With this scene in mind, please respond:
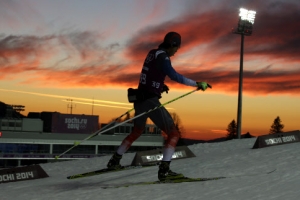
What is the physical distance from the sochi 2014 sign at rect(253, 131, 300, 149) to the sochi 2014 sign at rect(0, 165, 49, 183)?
5.60m

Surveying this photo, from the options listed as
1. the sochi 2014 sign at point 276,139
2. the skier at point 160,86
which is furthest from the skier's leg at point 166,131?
the sochi 2014 sign at point 276,139

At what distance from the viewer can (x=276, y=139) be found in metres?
13.3

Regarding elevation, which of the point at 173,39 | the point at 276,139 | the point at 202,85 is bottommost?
the point at 276,139

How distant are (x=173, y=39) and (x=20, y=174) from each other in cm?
515

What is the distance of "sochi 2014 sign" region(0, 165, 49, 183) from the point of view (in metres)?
10.1

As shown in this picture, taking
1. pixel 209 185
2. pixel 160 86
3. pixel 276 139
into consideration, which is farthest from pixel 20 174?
pixel 276 139

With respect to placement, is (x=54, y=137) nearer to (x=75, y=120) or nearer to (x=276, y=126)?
(x=75, y=120)

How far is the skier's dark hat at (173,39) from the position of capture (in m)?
7.14

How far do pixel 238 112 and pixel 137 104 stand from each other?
24.7 meters

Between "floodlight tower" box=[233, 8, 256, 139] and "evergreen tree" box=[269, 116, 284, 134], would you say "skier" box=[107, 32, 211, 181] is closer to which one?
"floodlight tower" box=[233, 8, 256, 139]

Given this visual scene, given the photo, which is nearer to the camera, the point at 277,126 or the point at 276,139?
the point at 276,139

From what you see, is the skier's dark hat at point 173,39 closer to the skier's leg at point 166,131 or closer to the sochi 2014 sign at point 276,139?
the skier's leg at point 166,131

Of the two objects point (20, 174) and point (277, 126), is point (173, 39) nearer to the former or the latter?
point (20, 174)

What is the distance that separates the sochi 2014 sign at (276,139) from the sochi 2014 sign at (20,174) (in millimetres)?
5597
